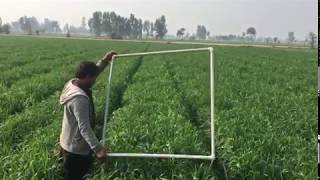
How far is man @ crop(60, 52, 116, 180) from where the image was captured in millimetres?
5789

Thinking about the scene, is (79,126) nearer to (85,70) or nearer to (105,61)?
(85,70)

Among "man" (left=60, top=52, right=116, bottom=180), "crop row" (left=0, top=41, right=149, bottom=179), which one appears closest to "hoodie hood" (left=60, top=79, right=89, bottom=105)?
"man" (left=60, top=52, right=116, bottom=180)

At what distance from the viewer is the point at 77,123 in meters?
6.05

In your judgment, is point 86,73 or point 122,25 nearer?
point 86,73

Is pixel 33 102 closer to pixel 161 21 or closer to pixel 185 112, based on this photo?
pixel 185 112

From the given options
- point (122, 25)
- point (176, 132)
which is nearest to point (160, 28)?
point (122, 25)

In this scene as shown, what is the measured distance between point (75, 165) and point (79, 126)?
2.35 feet

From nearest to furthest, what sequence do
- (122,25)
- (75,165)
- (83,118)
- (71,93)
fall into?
(83,118) < (71,93) < (75,165) < (122,25)

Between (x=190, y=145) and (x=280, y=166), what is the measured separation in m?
1.37

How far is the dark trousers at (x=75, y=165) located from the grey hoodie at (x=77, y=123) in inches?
3.5

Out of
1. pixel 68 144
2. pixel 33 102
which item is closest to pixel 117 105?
pixel 33 102

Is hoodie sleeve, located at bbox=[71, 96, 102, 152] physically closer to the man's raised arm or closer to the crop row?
the crop row

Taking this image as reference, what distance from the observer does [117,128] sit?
8500mm

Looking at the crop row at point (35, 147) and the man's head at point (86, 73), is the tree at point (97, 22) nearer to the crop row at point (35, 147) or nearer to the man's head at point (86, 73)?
the crop row at point (35, 147)
